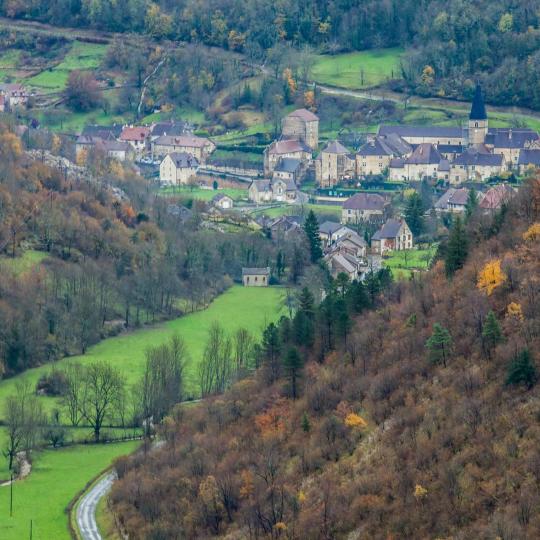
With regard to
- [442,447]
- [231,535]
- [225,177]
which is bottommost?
[225,177]

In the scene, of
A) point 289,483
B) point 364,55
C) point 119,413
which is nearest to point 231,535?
point 289,483

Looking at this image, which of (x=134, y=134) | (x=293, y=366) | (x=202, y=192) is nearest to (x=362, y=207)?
(x=202, y=192)

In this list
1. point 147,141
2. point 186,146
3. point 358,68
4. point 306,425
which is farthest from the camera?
point 358,68

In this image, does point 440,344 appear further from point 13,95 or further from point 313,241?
point 13,95

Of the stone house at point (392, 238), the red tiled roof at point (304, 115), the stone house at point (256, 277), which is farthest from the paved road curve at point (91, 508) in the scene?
the red tiled roof at point (304, 115)

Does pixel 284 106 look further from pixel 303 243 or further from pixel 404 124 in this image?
pixel 303 243

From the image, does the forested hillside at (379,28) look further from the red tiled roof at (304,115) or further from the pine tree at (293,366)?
the pine tree at (293,366)
